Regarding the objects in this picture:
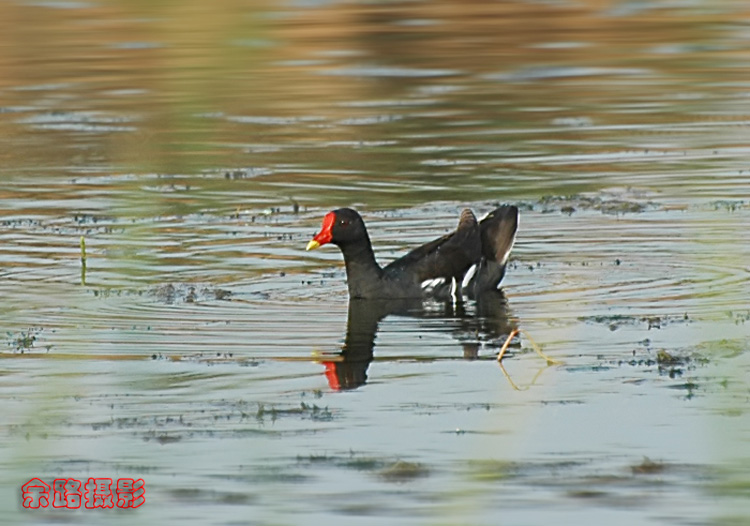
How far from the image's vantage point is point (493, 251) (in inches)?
442

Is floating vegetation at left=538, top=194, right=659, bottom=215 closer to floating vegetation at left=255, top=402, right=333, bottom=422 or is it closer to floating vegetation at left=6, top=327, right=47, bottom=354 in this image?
floating vegetation at left=6, top=327, right=47, bottom=354

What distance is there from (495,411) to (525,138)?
383 inches

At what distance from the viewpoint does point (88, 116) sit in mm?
19359

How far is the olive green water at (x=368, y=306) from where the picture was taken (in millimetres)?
6016

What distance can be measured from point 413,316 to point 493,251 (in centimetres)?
105

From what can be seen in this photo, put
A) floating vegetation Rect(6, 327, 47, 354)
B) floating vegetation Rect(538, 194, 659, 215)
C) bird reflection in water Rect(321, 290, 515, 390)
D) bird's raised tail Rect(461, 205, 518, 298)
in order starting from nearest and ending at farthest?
bird reflection in water Rect(321, 290, 515, 390)
floating vegetation Rect(6, 327, 47, 354)
bird's raised tail Rect(461, 205, 518, 298)
floating vegetation Rect(538, 194, 659, 215)

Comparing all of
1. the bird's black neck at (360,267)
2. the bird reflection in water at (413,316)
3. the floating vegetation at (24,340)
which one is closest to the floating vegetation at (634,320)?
the bird reflection in water at (413,316)

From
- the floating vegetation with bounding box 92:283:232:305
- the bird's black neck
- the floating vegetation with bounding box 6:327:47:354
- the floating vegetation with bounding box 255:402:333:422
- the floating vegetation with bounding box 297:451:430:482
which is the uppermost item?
the bird's black neck

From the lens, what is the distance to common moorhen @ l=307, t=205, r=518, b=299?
1093 cm

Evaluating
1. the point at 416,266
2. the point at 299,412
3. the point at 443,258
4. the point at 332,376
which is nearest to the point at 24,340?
the point at 332,376

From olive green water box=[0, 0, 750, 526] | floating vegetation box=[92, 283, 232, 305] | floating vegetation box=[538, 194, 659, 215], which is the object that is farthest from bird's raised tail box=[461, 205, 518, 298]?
floating vegetation box=[538, 194, 659, 215]

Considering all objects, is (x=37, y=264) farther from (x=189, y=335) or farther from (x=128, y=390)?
(x=128, y=390)

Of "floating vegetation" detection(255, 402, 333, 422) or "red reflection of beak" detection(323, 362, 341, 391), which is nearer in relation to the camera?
"floating vegetation" detection(255, 402, 333, 422)

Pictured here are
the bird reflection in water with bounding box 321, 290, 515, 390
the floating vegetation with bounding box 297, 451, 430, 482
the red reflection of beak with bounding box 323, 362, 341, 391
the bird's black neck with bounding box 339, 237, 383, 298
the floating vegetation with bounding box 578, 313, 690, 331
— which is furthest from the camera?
the bird's black neck with bounding box 339, 237, 383, 298
